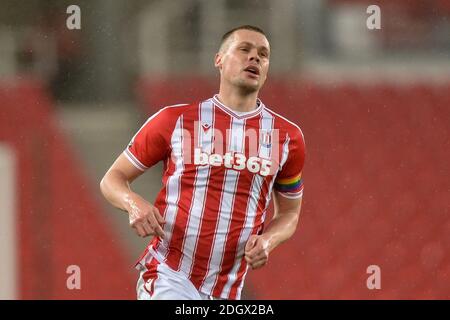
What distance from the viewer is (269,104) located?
20.0ft

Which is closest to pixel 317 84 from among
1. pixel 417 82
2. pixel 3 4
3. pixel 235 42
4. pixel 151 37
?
pixel 417 82

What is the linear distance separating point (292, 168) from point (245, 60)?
389 mm

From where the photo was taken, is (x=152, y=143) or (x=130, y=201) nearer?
(x=130, y=201)

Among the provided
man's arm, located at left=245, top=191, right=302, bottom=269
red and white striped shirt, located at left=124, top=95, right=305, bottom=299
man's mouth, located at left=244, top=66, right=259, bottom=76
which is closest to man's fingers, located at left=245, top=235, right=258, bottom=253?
man's arm, located at left=245, top=191, right=302, bottom=269

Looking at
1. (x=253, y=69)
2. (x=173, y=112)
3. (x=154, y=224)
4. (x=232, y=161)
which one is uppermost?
(x=253, y=69)

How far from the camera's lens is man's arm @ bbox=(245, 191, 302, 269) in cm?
298

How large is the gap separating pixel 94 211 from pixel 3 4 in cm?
144

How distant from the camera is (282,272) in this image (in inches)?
228

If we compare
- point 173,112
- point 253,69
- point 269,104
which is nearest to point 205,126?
point 173,112

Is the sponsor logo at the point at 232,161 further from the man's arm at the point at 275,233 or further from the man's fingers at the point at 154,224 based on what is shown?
the man's fingers at the point at 154,224

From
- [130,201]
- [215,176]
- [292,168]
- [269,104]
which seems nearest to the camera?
[130,201]

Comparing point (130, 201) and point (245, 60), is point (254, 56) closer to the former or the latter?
point (245, 60)

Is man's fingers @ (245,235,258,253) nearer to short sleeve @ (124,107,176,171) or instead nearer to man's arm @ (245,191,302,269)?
man's arm @ (245,191,302,269)

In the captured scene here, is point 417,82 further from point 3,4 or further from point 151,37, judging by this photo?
point 3,4
